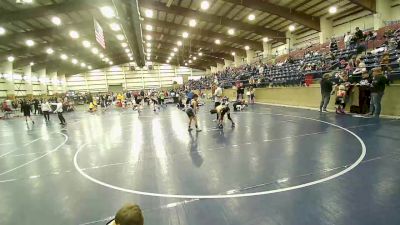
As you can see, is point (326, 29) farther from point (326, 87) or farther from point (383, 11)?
point (326, 87)

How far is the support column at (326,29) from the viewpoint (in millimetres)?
26781

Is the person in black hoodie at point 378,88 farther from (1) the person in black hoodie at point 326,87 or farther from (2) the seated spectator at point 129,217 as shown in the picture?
(2) the seated spectator at point 129,217

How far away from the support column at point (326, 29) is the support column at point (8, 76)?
40.7 meters

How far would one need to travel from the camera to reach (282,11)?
2395 centimetres

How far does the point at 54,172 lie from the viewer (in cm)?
683

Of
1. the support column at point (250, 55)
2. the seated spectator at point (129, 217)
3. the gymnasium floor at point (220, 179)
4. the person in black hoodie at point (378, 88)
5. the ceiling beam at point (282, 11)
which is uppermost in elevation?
the ceiling beam at point (282, 11)

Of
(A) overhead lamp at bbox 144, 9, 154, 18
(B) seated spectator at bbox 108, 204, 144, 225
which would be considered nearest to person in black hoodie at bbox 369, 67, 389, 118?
(B) seated spectator at bbox 108, 204, 144, 225

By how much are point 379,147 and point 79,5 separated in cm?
2216

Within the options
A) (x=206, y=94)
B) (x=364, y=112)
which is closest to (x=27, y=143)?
(x=364, y=112)

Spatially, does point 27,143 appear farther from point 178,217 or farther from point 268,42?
point 268,42

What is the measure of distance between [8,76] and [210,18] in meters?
30.2

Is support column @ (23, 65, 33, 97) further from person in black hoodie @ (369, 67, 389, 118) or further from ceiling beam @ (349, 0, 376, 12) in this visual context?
person in black hoodie @ (369, 67, 389, 118)

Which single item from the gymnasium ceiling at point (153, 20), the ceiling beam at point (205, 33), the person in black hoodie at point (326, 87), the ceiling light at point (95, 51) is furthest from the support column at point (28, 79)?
the person in black hoodie at point (326, 87)

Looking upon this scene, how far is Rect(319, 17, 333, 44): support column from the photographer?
87.9 ft
